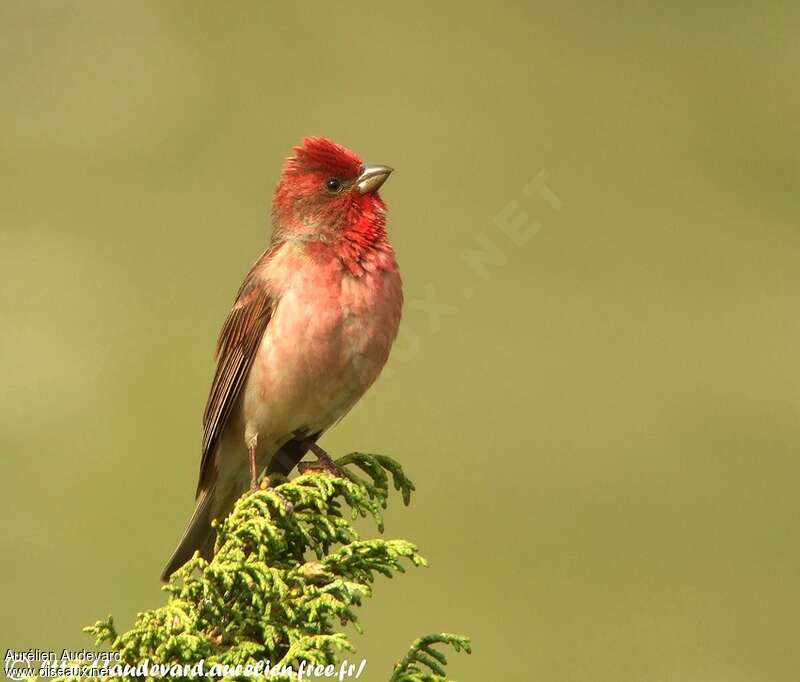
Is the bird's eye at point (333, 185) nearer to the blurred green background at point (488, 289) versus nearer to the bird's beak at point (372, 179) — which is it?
the bird's beak at point (372, 179)

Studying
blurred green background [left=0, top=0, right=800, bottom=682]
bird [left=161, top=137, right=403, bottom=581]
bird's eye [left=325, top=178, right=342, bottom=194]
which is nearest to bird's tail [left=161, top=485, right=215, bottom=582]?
bird [left=161, top=137, right=403, bottom=581]

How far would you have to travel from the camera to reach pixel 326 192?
470cm

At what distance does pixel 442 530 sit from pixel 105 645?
19.8ft

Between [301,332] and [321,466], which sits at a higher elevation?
[301,332]

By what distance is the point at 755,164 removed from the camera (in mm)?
13117

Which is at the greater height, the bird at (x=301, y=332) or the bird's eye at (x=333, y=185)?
the bird's eye at (x=333, y=185)

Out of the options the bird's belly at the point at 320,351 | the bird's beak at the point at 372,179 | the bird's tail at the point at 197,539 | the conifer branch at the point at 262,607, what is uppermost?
the bird's beak at the point at 372,179

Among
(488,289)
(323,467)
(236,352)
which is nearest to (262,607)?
(323,467)

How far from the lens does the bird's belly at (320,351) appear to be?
4.38 m

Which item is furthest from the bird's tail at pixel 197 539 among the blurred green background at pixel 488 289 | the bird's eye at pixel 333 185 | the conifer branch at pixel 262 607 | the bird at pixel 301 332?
the blurred green background at pixel 488 289

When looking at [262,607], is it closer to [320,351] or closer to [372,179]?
[320,351]

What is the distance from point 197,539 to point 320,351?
2.62ft

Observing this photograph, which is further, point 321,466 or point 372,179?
point 372,179

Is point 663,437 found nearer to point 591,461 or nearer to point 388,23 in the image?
point 591,461
